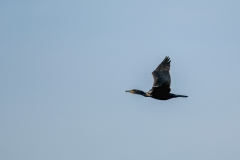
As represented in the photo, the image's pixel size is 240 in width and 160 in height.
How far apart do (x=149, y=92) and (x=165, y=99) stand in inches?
45.9

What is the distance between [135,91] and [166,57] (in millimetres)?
3214

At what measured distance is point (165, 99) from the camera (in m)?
61.3

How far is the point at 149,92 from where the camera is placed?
61.2 m

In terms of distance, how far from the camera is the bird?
59906mm

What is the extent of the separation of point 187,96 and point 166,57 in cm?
330

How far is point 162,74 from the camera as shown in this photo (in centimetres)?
6116

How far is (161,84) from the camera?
59812 mm

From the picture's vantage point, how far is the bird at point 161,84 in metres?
59.9

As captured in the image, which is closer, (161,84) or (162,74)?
(161,84)

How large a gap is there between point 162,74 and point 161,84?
59.0 inches

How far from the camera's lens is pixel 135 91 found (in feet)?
204

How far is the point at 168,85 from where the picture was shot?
59.7 metres

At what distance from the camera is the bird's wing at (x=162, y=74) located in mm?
59969

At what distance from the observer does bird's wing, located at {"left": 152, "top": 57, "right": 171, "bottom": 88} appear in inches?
2361
